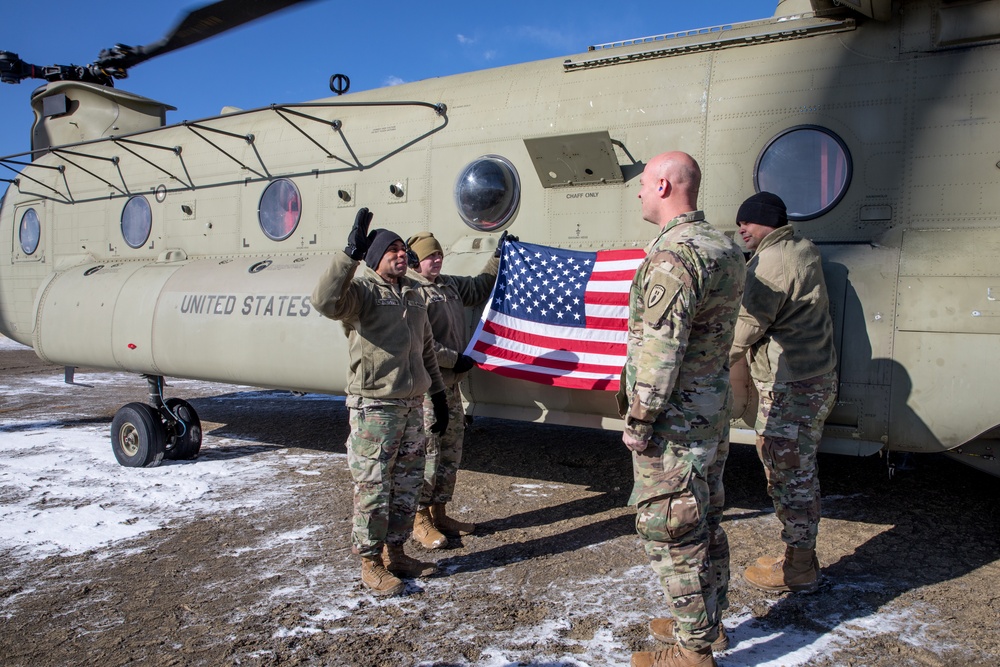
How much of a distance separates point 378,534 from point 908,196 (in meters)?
3.49

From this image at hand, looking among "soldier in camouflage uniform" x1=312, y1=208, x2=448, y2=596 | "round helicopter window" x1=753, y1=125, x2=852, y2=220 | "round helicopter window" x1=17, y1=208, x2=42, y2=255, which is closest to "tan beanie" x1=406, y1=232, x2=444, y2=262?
"soldier in camouflage uniform" x1=312, y1=208, x2=448, y2=596

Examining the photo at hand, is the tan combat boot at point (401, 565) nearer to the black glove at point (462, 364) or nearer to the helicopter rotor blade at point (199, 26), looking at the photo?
the black glove at point (462, 364)

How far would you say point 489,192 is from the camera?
537cm

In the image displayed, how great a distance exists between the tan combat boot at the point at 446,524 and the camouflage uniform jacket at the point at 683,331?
2.05 m

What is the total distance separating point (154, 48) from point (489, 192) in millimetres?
4896

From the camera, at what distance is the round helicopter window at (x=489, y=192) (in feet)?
17.5

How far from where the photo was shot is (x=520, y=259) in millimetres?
4898

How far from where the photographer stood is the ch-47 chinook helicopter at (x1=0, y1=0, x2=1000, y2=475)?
3932 millimetres

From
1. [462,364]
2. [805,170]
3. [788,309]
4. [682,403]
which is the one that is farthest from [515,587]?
[805,170]

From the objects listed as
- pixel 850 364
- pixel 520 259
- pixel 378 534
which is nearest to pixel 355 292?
pixel 378 534

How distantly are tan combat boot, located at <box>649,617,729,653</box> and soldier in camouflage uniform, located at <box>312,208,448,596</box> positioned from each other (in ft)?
4.19

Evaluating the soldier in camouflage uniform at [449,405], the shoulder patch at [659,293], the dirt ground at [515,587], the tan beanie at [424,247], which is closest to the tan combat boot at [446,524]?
the soldier in camouflage uniform at [449,405]

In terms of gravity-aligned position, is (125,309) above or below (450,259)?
below

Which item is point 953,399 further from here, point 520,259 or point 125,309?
point 125,309
